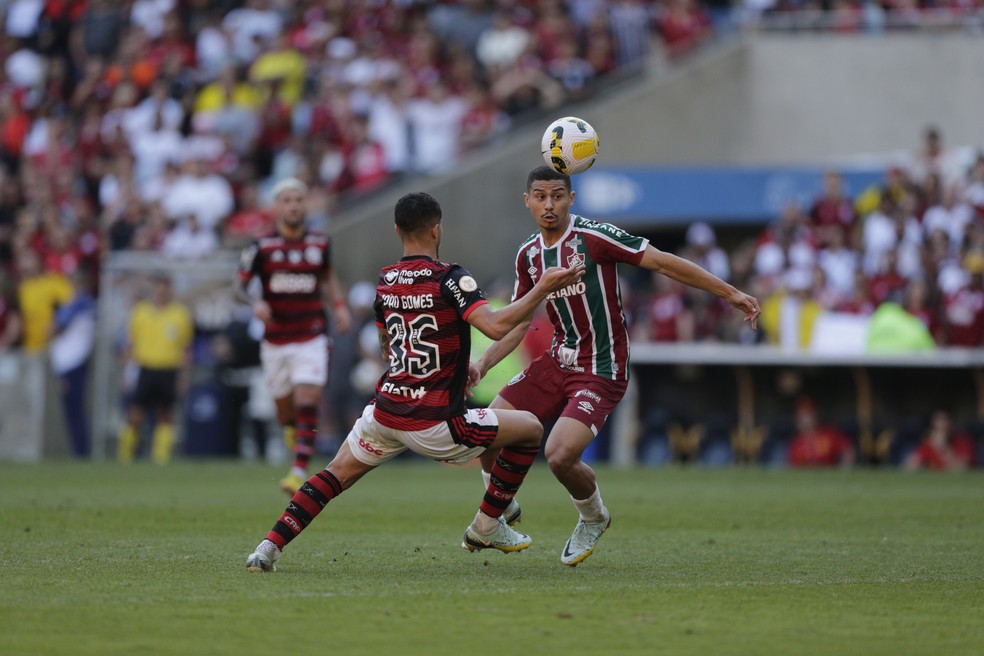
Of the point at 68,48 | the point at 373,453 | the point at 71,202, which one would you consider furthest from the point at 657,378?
the point at 68,48

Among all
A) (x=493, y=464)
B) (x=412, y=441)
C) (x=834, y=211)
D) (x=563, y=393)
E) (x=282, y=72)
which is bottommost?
(x=493, y=464)

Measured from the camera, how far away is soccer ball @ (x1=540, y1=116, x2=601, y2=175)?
9.06 meters

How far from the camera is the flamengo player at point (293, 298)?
543 inches

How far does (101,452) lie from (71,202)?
19.4 feet

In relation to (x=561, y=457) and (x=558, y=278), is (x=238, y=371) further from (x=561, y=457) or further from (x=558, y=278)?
(x=558, y=278)

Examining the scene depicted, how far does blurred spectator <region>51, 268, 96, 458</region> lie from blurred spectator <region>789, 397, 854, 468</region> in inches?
394

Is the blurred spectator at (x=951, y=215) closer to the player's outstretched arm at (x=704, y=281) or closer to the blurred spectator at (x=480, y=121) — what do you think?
the blurred spectator at (x=480, y=121)

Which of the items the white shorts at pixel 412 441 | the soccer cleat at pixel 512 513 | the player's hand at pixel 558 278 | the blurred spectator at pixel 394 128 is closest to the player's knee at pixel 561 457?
the white shorts at pixel 412 441

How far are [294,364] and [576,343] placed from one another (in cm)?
528

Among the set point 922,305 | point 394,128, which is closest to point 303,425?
point 922,305

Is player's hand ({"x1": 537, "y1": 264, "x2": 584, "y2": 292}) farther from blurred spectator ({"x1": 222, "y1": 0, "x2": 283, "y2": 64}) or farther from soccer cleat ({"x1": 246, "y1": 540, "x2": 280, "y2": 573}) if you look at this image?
blurred spectator ({"x1": 222, "y1": 0, "x2": 283, "y2": 64})

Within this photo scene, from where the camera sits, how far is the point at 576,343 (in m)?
9.15

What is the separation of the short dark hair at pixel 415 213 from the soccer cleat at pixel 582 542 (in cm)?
199

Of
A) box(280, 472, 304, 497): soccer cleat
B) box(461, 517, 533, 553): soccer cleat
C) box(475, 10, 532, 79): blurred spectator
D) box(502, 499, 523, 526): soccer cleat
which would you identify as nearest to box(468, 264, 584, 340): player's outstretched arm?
box(461, 517, 533, 553): soccer cleat
